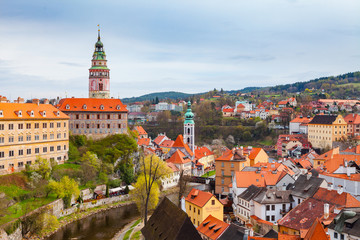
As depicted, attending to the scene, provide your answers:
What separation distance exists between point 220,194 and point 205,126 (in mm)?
68746

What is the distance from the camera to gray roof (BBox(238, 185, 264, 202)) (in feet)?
128

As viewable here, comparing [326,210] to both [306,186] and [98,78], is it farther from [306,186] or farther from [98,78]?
[98,78]

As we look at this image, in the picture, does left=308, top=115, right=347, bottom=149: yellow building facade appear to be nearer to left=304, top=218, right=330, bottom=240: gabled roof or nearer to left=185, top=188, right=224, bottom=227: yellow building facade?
left=185, top=188, right=224, bottom=227: yellow building facade

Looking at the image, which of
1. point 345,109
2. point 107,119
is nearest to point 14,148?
point 107,119

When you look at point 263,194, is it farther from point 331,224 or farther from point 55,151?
point 55,151

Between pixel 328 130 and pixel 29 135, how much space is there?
6405 centimetres

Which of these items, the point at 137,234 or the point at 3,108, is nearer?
the point at 137,234

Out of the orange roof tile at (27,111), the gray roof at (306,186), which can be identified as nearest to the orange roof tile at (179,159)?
the orange roof tile at (27,111)

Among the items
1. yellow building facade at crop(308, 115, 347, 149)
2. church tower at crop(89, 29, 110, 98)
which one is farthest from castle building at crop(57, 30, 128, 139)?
yellow building facade at crop(308, 115, 347, 149)

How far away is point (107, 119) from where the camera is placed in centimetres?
6362

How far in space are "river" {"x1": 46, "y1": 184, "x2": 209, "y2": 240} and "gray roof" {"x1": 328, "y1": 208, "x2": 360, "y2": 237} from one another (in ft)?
72.2

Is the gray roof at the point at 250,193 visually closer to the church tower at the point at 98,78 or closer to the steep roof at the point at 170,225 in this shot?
the steep roof at the point at 170,225

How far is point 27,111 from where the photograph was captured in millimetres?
50062

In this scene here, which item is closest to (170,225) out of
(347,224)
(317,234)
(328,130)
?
(317,234)
